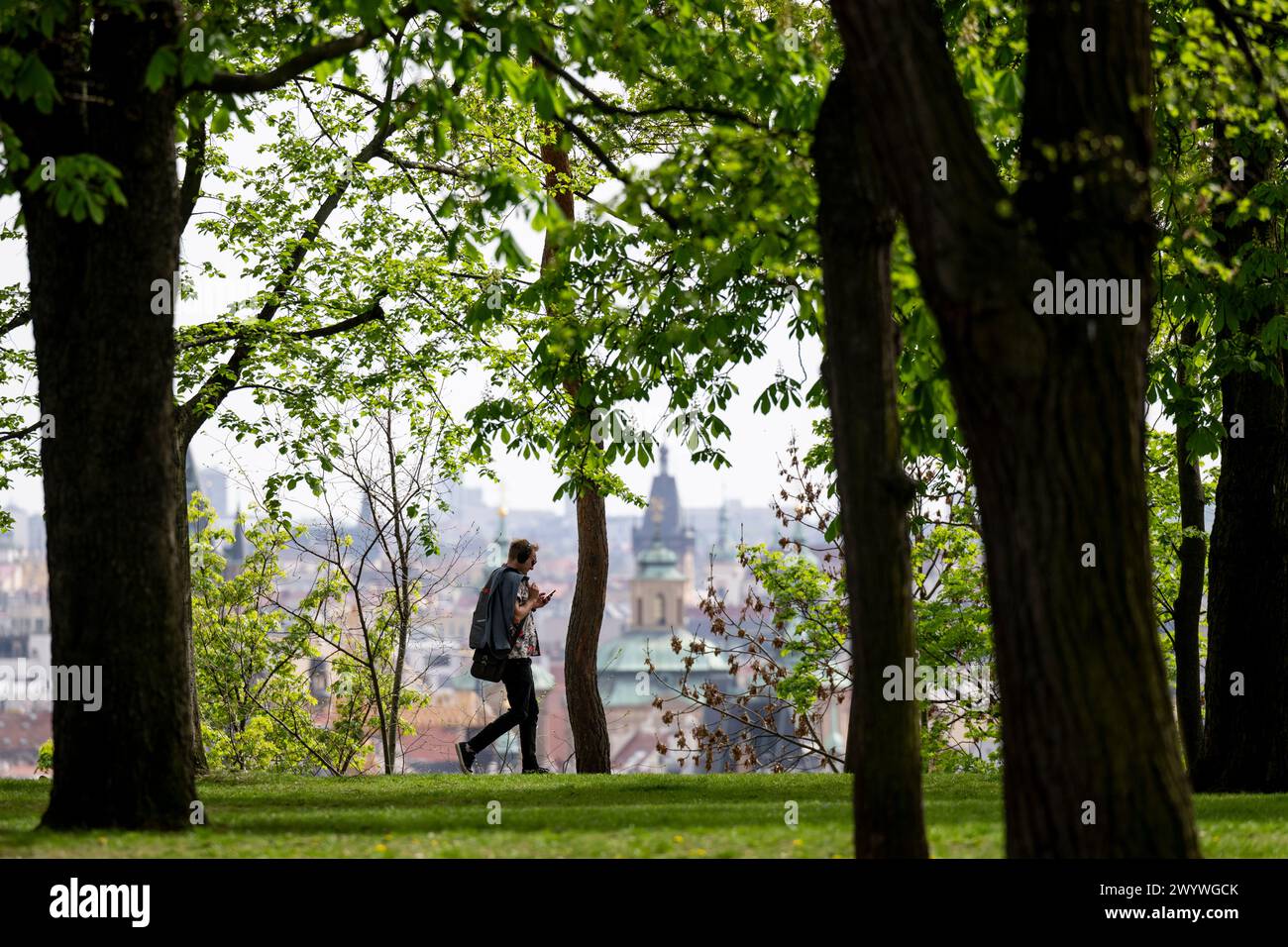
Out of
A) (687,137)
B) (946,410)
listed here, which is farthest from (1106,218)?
(687,137)

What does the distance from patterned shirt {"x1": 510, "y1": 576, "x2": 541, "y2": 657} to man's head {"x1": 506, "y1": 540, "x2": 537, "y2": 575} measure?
114 millimetres

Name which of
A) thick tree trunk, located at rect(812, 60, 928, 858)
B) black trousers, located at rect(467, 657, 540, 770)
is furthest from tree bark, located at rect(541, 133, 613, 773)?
thick tree trunk, located at rect(812, 60, 928, 858)

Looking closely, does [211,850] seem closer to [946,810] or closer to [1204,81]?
[946,810]

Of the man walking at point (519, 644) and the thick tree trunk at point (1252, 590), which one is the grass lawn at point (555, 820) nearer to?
the man walking at point (519, 644)

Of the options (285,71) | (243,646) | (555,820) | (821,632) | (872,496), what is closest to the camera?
(872,496)

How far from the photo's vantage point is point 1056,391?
5941mm

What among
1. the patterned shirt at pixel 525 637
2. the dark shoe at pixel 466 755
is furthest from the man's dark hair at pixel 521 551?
the dark shoe at pixel 466 755

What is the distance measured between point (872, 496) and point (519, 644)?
7.99 m

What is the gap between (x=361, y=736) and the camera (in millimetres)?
32875

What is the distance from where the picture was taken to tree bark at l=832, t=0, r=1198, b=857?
586 centimetres

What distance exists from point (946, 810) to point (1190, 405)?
161 inches

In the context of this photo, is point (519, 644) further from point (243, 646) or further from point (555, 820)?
point (243, 646)

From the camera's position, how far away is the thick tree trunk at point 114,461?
25.7 feet

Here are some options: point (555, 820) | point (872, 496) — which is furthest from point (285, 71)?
point (555, 820)
